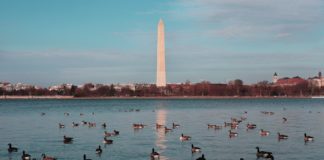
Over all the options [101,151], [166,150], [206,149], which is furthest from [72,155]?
[206,149]

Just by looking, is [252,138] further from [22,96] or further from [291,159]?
[22,96]

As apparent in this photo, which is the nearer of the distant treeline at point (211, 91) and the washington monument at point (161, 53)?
the washington monument at point (161, 53)

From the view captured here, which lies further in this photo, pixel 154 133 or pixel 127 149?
pixel 154 133

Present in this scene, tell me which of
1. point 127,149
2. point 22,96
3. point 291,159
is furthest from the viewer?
point 22,96

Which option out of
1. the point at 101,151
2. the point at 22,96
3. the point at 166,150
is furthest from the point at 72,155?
the point at 22,96

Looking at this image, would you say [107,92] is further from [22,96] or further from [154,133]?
[154,133]

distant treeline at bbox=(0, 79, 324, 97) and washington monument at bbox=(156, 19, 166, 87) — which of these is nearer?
washington monument at bbox=(156, 19, 166, 87)

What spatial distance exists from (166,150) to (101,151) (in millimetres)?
3058

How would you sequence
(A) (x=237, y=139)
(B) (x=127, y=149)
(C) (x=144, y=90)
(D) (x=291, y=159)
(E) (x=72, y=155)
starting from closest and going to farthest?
(D) (x=291, y=159) < (E) (x=72, y=155) < (B) (x=127, y=149) < (A) (x=237, y=139) < (C) (x=144, y=90)

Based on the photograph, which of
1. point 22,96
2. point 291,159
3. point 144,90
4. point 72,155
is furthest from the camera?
point 22,96

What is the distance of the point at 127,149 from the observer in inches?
1023

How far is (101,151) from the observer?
1000 inches

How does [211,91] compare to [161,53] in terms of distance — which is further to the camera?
[211,91]

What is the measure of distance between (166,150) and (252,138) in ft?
25.4
